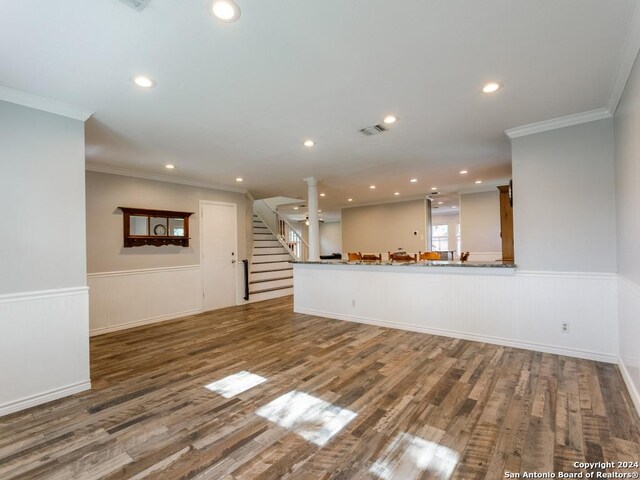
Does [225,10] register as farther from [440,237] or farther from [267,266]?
[440,237]

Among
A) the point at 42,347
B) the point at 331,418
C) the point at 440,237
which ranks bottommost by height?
the point at 331,418

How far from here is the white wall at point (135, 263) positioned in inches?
183

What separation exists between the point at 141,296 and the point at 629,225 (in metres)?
6.19

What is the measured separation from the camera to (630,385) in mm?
2469

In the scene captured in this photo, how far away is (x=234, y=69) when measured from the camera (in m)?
2.24

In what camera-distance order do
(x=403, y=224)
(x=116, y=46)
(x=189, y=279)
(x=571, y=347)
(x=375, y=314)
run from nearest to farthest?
(x=116, y=46), (x=571, y=347), (x=375, y=314), (x=189, y=279), (x=403, y=224)

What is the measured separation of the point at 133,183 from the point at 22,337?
3.16m

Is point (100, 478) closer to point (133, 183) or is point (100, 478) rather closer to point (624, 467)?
point (624, 467)

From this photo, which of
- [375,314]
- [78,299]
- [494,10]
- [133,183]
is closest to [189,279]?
[133,183]

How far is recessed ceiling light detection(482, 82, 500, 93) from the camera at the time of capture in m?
2.51

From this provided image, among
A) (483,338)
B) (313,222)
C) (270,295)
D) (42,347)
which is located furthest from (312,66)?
(270,295)

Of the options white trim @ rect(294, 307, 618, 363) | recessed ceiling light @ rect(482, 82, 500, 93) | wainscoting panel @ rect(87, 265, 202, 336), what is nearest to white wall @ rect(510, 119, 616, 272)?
white trim @ rect(294, 307, 618, 363)

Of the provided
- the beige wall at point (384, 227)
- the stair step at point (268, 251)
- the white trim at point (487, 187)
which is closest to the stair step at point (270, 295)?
the stair step at point (268, 251)

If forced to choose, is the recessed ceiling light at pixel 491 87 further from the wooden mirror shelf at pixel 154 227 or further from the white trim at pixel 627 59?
the wooden mirror shelf at pixel 154 227
